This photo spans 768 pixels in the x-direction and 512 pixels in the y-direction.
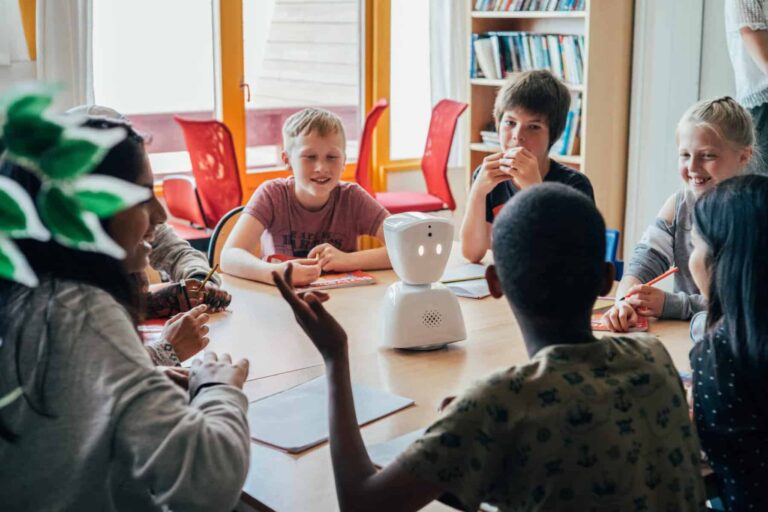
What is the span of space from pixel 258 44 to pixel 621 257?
2.26 m

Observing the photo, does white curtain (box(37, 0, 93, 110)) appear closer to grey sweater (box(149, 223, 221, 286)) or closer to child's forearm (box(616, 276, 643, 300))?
grey sweater (box(149, 223, 221, 286))

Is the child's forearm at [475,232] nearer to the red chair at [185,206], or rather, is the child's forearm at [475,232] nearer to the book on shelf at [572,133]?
the red chair at [185,206]

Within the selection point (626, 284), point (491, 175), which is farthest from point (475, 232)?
point (626, 284)

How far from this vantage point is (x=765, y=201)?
1386 millimetres

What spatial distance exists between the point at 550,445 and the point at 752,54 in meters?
2.72

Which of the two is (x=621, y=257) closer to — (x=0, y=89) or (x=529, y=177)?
(x=529, y=177)

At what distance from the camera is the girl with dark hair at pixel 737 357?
1309 millimetres

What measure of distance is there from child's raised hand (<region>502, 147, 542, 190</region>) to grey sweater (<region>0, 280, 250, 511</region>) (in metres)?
1.71

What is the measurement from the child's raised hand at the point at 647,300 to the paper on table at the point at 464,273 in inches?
20.3

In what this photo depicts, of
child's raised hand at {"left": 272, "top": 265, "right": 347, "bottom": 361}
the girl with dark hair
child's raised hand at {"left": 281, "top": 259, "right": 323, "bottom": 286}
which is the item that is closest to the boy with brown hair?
child's raised hand at {"left": 281, "top": 259, "right": 323, "bottom": 286}

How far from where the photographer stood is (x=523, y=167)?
259cm

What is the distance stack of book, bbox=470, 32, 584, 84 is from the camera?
181 inches

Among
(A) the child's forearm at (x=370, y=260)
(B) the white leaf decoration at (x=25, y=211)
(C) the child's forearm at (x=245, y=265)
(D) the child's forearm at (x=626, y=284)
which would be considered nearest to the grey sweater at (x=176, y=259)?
(C) the child's forearm at (x=245, y=265)

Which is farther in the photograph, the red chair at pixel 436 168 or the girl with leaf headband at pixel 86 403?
the red chair at pixel 436 168
